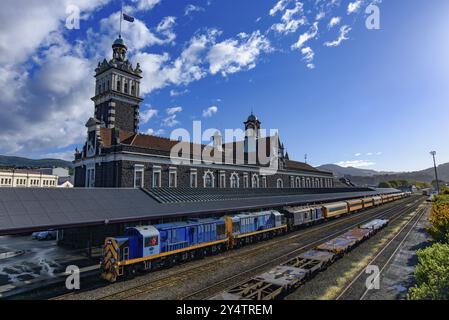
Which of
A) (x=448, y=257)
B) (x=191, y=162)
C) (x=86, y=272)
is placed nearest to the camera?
(x=448, y=257)

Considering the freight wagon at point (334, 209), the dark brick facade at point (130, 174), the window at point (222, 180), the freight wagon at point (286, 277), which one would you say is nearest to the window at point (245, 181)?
the dark brick facade at point (130, 174)

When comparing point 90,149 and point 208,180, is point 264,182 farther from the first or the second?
point 90,149

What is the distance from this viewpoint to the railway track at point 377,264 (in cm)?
1400

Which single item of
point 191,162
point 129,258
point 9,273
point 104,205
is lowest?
point 9,273

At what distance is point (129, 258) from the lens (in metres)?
17.3

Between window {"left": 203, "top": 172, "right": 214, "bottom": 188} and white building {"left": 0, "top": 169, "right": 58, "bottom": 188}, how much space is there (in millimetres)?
74722

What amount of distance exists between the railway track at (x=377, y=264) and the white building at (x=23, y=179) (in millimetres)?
97866

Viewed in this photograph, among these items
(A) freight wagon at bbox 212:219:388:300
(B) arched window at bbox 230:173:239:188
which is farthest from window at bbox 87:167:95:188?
(A) freight wagon at bbox 212:219:388:300

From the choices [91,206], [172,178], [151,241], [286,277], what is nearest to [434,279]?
[286,277]

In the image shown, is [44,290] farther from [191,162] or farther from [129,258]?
[191,162]

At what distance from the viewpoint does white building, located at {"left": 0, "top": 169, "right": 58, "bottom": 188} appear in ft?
264

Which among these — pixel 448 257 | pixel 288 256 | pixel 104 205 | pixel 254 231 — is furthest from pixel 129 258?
pixel 448 257

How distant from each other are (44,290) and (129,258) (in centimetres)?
509

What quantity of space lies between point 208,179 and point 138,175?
1208cm
